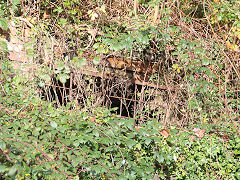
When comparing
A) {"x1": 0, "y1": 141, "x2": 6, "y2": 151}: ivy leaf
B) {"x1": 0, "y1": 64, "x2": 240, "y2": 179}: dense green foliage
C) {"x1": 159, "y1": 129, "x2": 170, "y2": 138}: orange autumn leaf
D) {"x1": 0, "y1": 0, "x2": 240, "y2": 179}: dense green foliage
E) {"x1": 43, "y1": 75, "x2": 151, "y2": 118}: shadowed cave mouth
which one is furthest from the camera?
{"x1": 43, "y1": 75, "x2": 151, "y2": 118}: shadowed cave mouth

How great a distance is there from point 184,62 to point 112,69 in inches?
46.1

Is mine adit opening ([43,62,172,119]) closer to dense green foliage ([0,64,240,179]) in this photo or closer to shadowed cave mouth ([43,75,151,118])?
shadowed cave mouth ([43,75,151,118])

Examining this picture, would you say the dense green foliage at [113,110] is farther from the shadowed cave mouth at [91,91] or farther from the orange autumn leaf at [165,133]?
the shadowed cave mouth at [91,91]

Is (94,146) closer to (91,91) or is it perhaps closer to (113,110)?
(113,110)

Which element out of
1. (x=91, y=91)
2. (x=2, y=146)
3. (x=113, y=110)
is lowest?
(x=113, y=110)

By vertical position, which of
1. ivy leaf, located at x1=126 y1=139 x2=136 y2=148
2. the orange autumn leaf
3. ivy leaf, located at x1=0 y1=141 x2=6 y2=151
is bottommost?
the orange autumn leaf

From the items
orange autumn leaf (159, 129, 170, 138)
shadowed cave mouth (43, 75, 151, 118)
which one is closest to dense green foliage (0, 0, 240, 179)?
orange autumn leaf (159, 129, 170, 138)

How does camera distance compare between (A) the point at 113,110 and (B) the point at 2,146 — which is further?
(A) the point at 113,110

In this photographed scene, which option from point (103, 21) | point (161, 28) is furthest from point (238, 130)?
point (103, 21)

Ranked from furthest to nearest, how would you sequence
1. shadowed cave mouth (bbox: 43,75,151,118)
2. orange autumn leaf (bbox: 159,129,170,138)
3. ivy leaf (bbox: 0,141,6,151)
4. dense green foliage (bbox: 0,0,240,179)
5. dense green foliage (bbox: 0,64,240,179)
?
1. shadowed cave mouth (bbox: 43,75,151,118)
2. orange autumn leaf (bbox: 159,129,170,138)
3. dense green foliage (bbox: 0,0,240,179)
4. dense green foliage (bbox: 0,64,240,179)
5. ivy leaf (bbox: 0,141,6,151)

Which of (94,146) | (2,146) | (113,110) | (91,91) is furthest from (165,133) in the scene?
(2,146)

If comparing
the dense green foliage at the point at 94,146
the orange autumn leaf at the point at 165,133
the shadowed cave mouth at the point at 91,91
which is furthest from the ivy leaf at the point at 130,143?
the shadowed cave mouth at the point at 91,91

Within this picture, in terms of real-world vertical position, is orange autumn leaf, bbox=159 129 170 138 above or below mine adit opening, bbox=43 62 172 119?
below

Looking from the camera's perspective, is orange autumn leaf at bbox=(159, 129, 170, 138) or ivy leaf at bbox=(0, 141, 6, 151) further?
orange autumn leaf at bbox=(159, 129, 170, 138)
